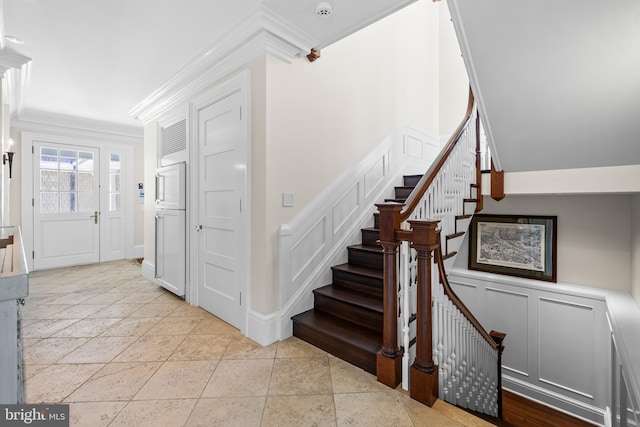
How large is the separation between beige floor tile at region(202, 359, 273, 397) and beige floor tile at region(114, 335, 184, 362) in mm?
528

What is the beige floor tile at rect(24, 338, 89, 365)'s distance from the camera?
219cm

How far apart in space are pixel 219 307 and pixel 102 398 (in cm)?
126

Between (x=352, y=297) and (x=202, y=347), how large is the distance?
133 cm

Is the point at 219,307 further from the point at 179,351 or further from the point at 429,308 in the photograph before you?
the point at 429,308

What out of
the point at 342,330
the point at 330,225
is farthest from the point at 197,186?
the point at 342,330

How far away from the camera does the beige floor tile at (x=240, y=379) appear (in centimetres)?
186

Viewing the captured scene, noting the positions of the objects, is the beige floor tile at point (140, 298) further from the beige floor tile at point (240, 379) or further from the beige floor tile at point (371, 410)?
the beige floor tile at point (371, 410)

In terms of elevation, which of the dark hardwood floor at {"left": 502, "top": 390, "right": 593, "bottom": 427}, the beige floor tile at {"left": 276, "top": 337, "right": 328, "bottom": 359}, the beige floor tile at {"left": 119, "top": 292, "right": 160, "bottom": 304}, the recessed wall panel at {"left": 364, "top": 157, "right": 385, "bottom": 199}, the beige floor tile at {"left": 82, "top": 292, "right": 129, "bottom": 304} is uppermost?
the recessed wall panel at {"left": 364, "top": 157, "right": 385, "bottom": 199}

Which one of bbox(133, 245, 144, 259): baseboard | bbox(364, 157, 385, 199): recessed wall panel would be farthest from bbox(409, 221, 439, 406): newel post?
bbox(133, 245, 144, 259): baseboard

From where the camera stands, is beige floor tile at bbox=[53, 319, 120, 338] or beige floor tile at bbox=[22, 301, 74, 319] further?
beige floor tile at bbox=[22, 301, 74, 319]

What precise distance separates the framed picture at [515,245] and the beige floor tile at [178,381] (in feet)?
11.1

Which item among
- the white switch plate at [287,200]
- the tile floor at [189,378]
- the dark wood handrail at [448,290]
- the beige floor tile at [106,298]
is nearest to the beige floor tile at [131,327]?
the tile floor at [189,378]

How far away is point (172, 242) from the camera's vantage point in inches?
144

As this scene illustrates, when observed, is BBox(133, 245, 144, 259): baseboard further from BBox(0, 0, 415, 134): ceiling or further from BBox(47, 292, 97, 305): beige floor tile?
BBox(0, 0, 415, 134): ceiling
